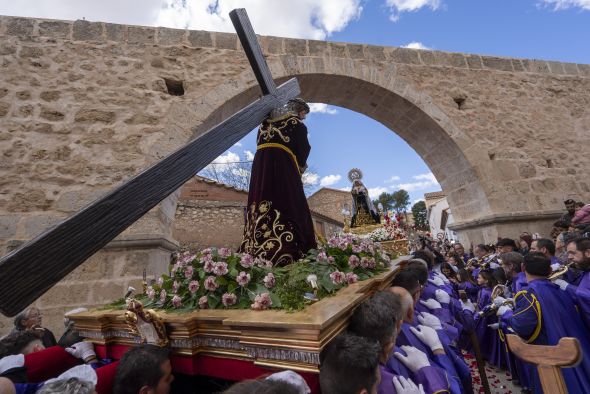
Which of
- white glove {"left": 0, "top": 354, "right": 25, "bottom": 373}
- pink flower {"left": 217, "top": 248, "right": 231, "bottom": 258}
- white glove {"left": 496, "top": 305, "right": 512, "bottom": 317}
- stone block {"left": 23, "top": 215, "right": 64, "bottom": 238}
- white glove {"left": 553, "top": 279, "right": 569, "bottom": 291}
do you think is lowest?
white glove {"left": 496, "top": 305, "right": 512, "bottom": 317}

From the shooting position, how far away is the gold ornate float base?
1.04 metres

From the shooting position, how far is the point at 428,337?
1.96 meters

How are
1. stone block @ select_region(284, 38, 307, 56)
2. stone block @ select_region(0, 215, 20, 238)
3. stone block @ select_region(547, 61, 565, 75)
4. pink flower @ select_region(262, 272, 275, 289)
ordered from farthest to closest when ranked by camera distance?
stone block @ select_region(547, 61, 565, 75) < stone block @ select_region(284, 38, 307, 56) < stone block @ select_region(0, 215, 20, 238) < pink flower @ select_region(262, 272, 275, 289)

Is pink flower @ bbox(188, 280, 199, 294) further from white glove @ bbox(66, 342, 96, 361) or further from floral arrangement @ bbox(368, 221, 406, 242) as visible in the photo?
floral arrangement @ bbox(368, 221, 406, 242)

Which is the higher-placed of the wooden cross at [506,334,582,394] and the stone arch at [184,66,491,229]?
the stone arch at [184,66,491,229]

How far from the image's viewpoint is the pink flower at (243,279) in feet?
5.42

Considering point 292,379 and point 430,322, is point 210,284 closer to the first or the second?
point 292,379

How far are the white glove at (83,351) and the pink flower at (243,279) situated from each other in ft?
3.24

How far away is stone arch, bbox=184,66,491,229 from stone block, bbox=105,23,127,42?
2048 millimetres

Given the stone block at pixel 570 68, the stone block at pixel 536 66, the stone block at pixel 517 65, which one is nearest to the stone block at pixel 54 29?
the stone block at pixel 517 65

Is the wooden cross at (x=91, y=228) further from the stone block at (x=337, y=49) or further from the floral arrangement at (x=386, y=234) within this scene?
the floral arrangement at (x=386, y=234)

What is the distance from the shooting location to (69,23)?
488 centimetres

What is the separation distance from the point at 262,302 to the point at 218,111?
176 inches

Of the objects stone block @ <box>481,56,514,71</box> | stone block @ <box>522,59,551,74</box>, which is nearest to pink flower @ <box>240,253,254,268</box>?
stone block @ <box>481,56,514,71</box>
